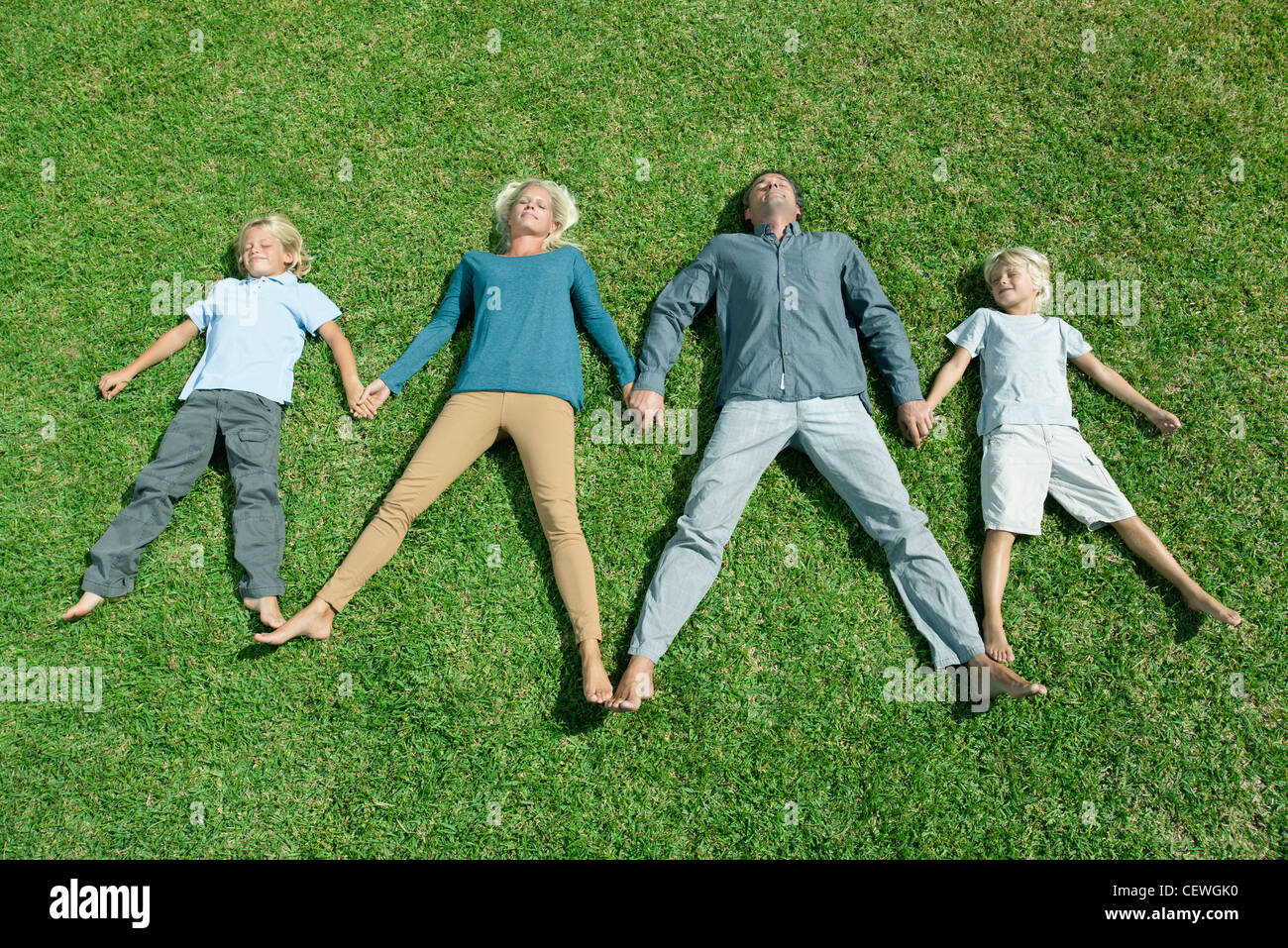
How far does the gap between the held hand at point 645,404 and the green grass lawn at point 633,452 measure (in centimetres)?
21

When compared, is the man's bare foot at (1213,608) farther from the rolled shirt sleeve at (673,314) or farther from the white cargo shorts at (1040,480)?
the rolled shirt sleeve at (673,314)

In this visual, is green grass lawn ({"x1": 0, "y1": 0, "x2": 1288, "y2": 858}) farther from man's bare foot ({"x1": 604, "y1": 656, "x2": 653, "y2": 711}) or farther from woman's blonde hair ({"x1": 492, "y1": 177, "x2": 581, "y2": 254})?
man's bare foot ({"x1": 604, "y1": 656, "x2": 653, "y2": 711})

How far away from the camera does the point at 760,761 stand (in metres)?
4.27

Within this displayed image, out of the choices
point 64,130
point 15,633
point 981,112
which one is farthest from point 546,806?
point 64,130

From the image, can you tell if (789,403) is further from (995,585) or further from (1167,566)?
(1167,566)

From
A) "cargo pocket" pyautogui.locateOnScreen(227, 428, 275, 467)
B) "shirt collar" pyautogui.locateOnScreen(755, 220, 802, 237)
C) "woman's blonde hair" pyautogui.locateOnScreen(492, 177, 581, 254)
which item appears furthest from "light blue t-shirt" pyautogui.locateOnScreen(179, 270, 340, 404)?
"shirt collar" pyautogui.locateOnScreen(755, 220, 802, 237)

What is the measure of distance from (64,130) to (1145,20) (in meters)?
8.28

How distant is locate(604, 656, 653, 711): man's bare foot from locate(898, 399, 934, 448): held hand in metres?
2.24

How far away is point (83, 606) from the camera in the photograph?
446 cm

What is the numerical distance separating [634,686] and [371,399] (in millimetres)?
2576

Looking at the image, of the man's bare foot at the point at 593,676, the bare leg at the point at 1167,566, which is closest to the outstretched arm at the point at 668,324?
the man's bare foot at the point at 593,676

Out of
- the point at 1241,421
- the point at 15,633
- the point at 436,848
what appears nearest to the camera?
the point at 436,848

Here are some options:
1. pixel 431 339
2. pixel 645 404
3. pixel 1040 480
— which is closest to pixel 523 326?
pixel 431 339

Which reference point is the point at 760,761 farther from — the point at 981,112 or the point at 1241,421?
the point at 981,112
